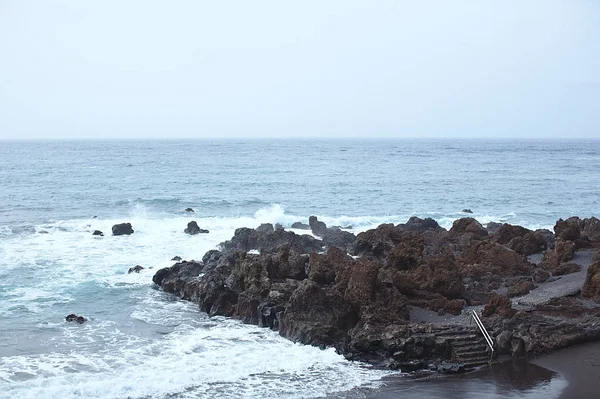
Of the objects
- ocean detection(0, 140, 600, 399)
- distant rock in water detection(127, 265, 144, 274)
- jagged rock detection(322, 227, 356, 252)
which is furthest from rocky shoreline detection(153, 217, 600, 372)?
distant rock in water detection(127, 265, 144, 274)

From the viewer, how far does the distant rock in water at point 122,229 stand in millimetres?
45906

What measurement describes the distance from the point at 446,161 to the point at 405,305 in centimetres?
10456

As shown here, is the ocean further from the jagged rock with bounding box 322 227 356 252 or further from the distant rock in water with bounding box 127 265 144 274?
the jagged rock with bounding box 322 227 356 252

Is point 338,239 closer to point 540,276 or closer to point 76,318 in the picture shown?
point 540,276

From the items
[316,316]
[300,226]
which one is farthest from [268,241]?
[316,316]

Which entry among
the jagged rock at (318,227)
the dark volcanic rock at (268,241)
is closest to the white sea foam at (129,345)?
the dark volcanic rock at (268,241)

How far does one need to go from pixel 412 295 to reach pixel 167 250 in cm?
1872

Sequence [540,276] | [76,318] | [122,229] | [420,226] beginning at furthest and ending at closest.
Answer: [122,229], [420,226], [540,276], [76,318]

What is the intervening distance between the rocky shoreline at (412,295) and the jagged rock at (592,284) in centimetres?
5

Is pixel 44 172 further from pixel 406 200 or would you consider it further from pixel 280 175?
pixel 406 200

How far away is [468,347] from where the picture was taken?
21906mm

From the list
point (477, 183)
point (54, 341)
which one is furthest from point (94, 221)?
point (477, 183)

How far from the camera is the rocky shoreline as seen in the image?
22328mm

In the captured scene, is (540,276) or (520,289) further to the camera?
(540,276)
